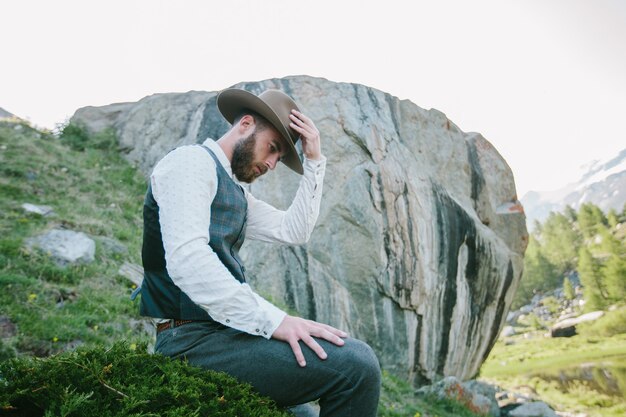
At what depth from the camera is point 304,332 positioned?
2.07m

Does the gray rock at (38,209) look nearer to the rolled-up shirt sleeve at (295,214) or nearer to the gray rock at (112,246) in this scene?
the gray rock at (112,246)

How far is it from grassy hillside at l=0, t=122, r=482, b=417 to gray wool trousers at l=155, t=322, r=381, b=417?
21cm

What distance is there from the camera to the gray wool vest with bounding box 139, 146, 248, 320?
2.28 meters

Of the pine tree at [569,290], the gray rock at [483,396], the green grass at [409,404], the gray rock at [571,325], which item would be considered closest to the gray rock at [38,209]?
the green grass at [409,404]

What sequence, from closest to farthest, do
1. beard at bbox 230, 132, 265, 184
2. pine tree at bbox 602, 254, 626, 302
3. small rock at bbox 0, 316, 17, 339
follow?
beard at bbox 230, 132, 265, 184 → small rock at bbox 0, 316, 17, 339 → pine tree at bbox 602, 254, 626, 302

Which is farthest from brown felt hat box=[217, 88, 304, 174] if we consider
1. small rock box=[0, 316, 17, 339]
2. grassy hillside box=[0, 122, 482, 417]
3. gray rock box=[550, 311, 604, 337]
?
gray rock box=[550, 311, 604, 337]

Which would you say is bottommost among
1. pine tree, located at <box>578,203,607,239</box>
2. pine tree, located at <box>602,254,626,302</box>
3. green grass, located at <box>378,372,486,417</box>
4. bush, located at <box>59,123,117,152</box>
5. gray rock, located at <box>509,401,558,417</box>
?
pine tree, located at <box>602,254,626,302</box>

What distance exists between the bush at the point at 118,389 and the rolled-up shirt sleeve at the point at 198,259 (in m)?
0.30

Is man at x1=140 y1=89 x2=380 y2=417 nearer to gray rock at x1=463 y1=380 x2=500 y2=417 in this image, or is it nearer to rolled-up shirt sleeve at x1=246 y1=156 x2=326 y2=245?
rolled-up shirt sleeve at x1=246 y1=156 x2=326 y2=245

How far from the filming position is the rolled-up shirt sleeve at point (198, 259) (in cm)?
196

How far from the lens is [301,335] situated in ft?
6.73

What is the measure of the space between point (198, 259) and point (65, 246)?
598 cm

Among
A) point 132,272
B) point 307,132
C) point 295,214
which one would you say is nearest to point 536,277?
point 132,272

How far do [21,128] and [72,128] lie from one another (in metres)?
1.42
